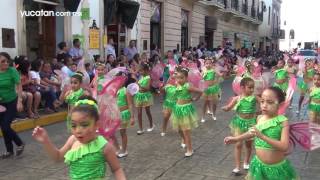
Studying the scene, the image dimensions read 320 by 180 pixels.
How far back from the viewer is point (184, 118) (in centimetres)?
794

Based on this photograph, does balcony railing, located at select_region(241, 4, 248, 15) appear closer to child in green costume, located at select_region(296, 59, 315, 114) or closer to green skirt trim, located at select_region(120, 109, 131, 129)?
child in green costume, located at select_region(296, 59, 315, 114)

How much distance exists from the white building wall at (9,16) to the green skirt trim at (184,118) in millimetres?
6016

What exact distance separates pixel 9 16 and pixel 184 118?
667cm

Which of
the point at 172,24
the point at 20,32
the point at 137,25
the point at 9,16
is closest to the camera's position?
the point at 9,16

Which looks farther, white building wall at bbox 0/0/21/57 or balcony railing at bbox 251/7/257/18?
balcony railing at bbox 251/7/257/18

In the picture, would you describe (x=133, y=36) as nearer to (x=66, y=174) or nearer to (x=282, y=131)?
(x=66, y=174)

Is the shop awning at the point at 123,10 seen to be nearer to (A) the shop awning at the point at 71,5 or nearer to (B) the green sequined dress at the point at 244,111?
(A) the shop awning at the point at 71,5

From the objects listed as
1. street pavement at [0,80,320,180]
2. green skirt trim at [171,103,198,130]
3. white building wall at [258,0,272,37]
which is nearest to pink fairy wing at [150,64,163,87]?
street pavement at [0,80,320,180]

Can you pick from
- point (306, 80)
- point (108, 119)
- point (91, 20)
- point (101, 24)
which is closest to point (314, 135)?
point (108, 119)

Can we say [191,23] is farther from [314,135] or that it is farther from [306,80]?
[314,135]

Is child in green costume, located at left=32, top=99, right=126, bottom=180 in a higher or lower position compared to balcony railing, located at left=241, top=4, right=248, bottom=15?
lower

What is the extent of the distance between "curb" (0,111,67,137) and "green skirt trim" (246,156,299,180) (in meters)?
6.30

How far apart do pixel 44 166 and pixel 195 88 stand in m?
2.74

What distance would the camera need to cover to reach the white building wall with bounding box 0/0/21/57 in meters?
12.3
